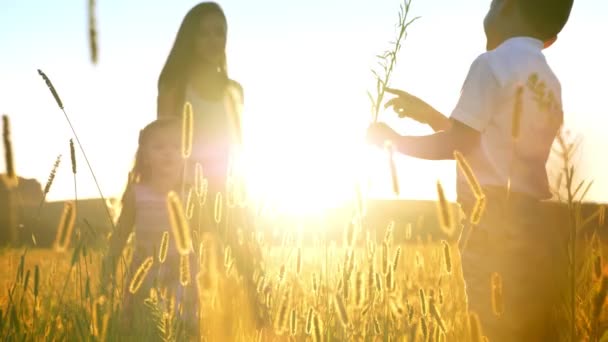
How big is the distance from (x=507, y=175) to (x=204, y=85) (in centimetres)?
323

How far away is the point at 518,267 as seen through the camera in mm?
1973

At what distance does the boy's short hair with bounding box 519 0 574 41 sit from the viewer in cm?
220

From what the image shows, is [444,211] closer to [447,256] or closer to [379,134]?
[447,256]

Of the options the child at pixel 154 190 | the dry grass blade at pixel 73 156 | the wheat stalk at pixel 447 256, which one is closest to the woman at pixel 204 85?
the child at pixel 154 190

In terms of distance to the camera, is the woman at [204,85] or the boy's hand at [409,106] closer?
the boy's hand at [409,106]

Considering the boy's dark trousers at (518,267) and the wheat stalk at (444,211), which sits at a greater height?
the wheat stalk at (444,211)

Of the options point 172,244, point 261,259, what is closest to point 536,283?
point 261,259

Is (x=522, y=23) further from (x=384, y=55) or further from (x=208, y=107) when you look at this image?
(x=208, y=107)

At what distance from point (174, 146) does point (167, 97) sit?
0.39 m

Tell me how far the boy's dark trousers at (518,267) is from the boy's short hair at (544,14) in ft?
1.96

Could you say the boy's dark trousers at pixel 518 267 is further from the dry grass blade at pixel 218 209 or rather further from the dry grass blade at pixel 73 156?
the dry grass blade at pixel 73 156

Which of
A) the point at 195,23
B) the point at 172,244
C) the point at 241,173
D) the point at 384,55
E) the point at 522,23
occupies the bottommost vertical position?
the point at 172,244

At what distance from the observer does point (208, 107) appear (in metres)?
4.88

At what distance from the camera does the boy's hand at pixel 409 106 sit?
2188 mm
